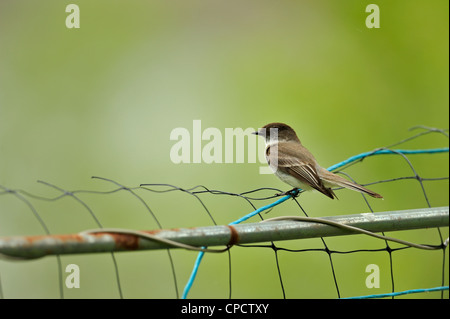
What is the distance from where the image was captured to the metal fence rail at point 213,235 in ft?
3.66

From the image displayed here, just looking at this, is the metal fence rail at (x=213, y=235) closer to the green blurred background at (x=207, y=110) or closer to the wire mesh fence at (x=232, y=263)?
the wire mesh fence at (x=232, y=263)

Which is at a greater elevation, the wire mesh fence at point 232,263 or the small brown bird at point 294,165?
the small brown bird at point 294,165

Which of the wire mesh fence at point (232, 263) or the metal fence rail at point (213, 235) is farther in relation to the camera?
the wire mesh fence at point (232, 263)

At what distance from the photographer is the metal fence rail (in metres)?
1.12

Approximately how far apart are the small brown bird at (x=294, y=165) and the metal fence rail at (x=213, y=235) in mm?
805

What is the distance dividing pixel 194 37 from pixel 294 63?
2.63 feet

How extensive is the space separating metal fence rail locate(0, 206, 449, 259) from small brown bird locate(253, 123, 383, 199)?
0.80 meters

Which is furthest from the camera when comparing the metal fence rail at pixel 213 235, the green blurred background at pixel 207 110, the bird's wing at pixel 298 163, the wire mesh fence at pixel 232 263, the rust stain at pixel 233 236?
the green blurred background at pixel 207 110

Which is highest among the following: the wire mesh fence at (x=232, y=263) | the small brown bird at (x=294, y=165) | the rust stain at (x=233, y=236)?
the small brown bird at (x=294, y=165)

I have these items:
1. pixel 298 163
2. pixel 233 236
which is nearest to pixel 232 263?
pixel 298 163

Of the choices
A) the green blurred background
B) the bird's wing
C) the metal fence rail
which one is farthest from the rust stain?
the green blurred background

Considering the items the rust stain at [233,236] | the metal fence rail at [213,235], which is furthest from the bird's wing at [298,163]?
the rust stain at [233,236]

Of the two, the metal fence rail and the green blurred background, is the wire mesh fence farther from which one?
the metal fence rail
